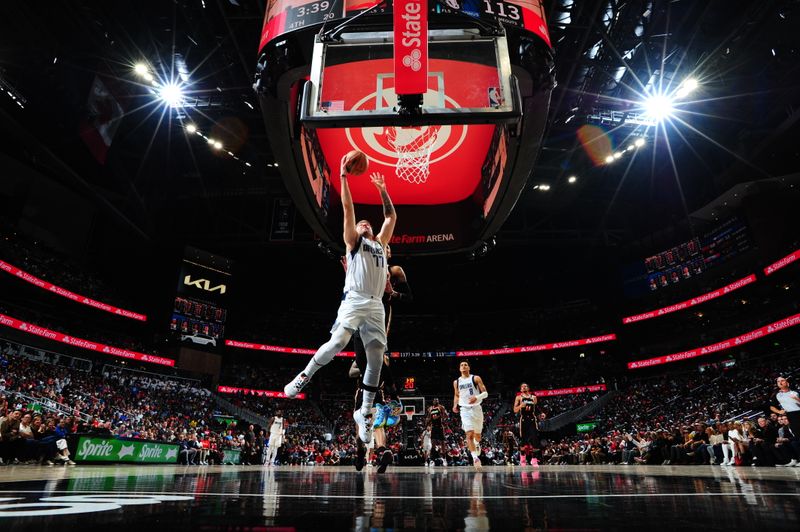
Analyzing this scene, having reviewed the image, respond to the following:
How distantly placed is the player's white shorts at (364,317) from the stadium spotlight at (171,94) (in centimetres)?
1528

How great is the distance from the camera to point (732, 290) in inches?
1016

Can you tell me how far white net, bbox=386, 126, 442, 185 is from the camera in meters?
8.19

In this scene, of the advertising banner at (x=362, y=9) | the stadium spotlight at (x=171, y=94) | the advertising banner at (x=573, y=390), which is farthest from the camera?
the advertising banner at (x=573, y=390)

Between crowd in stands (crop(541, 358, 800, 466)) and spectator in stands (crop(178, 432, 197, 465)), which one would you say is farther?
spectator in stands (crop(178, 432, 197, 465))

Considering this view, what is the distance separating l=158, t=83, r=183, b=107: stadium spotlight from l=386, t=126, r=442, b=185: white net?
11.5 meters

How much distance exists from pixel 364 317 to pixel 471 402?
5121mm

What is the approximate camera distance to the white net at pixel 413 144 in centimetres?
819

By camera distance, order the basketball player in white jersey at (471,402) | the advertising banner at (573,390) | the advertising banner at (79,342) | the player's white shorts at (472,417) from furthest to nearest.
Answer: the advertising banner at (573,390), the advertising banner at (79,342), the player's white shorts at (472,417), the basketball player in white jersey at (471,402)

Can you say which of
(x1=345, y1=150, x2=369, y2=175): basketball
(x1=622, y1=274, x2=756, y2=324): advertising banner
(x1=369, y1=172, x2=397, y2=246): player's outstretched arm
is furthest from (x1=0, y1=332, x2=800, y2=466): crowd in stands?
(x1=345, y1=150, x2=369, y2=175): basketball

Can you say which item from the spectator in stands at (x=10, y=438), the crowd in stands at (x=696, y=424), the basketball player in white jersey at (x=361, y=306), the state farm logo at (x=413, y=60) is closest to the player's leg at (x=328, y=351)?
the basketball player in white jersey at (x=361, y=306)

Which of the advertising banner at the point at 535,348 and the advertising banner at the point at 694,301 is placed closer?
the advertising banner at the point at 694,301

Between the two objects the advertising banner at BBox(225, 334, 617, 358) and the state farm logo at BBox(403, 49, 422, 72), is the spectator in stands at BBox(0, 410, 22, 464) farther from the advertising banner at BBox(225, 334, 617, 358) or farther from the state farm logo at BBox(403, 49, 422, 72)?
the advertising banner at BBox(225, 334, 617, 358)

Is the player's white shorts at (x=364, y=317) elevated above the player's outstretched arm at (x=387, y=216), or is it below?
below

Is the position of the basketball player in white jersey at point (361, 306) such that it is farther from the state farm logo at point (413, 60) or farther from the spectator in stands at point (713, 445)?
the spectator in stands at point (713, 445)
